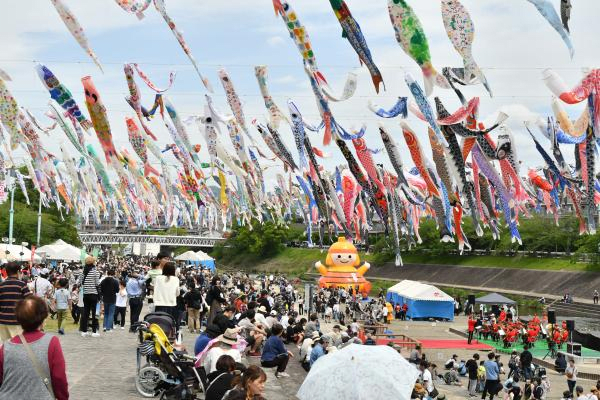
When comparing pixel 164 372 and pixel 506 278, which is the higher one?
pixel 164 372

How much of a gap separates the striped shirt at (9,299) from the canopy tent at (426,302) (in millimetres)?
31279

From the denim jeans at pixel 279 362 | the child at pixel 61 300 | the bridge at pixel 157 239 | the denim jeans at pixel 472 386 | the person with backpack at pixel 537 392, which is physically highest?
the bridge at pixel 157 239

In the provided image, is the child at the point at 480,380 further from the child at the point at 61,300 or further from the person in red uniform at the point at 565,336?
the child at the point at 61,300

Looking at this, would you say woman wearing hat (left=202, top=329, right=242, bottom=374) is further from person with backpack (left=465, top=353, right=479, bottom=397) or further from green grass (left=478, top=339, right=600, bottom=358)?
green grass (left=478, top=339, right=600, bottom=358)

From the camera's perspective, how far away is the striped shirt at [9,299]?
7613 mm

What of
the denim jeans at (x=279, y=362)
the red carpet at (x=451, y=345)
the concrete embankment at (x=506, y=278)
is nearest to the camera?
the denim jeans at (x=279, y=362)

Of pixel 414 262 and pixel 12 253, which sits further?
pixel 414 262

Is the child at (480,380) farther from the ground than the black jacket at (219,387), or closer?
closer

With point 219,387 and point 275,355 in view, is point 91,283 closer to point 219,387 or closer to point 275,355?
point 275,355

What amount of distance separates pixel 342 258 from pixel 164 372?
110 feet

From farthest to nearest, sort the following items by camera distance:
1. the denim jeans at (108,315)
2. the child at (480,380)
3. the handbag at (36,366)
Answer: the child at (480,380), the denim jeans at (108,315), the handbag at (36,366)

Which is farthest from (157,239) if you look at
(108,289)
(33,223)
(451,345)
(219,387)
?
(219,387)

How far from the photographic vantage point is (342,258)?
4297cm

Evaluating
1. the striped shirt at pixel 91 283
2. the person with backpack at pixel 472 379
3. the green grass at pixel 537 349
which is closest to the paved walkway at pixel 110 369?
the striped shirt at pixel 91 283
